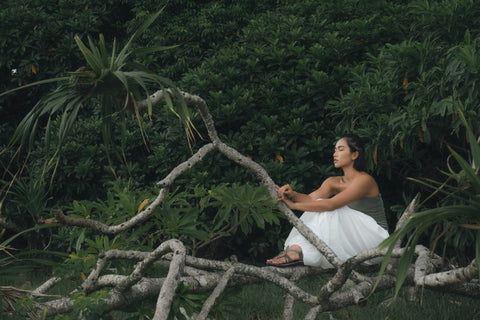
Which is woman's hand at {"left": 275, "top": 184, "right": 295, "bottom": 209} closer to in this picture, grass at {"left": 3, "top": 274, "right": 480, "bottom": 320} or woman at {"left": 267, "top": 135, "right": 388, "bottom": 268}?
woman at {"left": 267, "top": 135, "right": 388, "bottom": 268}

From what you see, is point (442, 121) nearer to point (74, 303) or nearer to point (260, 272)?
point (260, 272)

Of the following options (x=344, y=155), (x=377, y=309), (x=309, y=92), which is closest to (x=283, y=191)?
(x=344, y=155)

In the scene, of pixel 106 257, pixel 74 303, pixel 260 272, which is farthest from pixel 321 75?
pixel 74 303

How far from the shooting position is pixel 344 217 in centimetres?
346

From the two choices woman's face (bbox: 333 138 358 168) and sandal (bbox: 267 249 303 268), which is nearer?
sandal (bbox: 267 249 303 268)

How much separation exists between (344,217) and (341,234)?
125 millimetres

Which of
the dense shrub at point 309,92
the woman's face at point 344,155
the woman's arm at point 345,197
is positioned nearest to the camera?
the woman's arm at point 345,197

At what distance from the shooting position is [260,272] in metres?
2.94

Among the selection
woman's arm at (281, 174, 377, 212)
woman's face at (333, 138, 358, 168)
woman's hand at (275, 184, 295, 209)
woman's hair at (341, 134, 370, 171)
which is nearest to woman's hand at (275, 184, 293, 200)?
woman's hand at (275, 184, 295, 209)

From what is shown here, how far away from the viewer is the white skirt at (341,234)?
11.1ft

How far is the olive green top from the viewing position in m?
3.61

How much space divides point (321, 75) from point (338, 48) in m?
0.39

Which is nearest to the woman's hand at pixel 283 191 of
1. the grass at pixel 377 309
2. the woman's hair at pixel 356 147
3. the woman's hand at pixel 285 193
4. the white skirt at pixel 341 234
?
the woman's hand at pixel 285 193

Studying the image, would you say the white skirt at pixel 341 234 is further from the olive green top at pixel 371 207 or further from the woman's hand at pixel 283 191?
the woman's hand at pixel 283 191
